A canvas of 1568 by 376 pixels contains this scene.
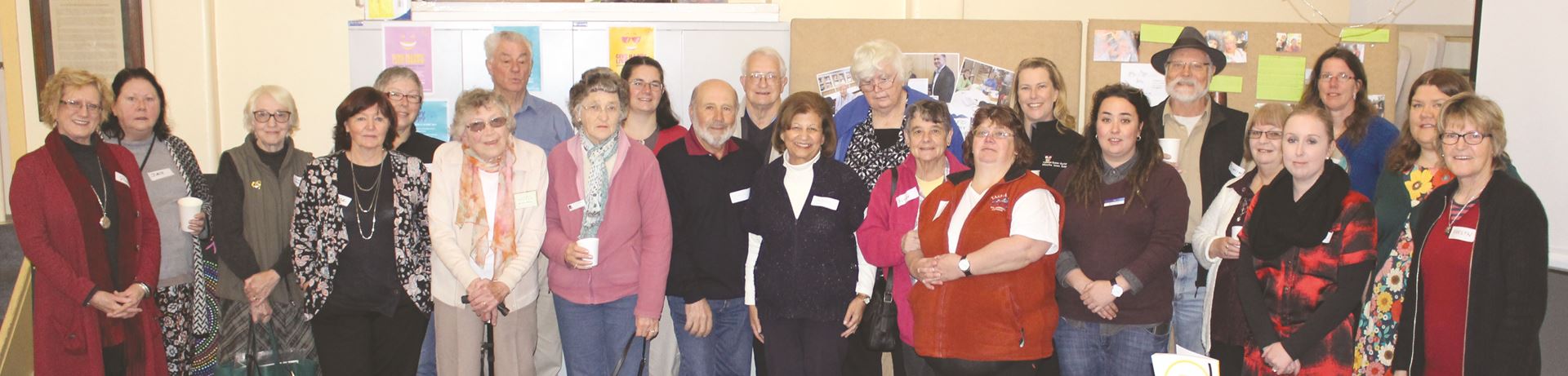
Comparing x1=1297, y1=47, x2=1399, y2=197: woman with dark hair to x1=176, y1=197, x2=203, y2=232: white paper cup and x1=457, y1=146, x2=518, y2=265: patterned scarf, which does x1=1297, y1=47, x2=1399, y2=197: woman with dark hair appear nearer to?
x1=457, y1=146, x2=518, y2=265: patterned scarf

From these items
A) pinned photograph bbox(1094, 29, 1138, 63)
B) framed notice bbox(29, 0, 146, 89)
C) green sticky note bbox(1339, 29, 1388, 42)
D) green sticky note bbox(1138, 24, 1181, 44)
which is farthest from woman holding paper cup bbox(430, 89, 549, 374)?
green sticky note bbox(1339, 29, 1388, 42)

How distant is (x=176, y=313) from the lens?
3.63 m

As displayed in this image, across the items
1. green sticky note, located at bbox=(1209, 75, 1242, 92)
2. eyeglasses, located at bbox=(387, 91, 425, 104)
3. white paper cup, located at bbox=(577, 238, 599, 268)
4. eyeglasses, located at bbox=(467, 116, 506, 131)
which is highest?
green sticky note, located at bbox=(1209, 75, 1242, 92)

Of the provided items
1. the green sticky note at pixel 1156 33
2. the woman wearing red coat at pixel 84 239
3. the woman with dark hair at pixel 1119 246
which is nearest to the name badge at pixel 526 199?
the woman wearing red coat at pixel 84 239

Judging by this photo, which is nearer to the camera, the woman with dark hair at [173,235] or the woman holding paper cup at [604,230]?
the woman holding paper cup at [604,230]

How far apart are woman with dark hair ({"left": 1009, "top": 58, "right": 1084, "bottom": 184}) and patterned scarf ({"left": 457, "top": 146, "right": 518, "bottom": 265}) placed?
1.75 metres

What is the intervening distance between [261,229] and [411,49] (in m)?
1.35

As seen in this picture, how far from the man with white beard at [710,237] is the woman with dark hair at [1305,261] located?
1550 millimetres

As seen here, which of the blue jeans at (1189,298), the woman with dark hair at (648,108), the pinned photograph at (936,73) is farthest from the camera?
the pinned photograph at (936,73)

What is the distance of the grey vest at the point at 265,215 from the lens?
343cm

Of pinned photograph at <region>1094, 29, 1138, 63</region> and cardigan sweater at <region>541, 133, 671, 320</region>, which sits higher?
pinned photograph at <region>1094, 29, 1138, 63</region>

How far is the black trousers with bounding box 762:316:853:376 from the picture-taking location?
10.4ft

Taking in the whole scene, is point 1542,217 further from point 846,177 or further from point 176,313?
point 176,313

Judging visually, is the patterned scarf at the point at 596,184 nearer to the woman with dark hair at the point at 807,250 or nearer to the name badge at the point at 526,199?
the name badge at the point at 526,199
